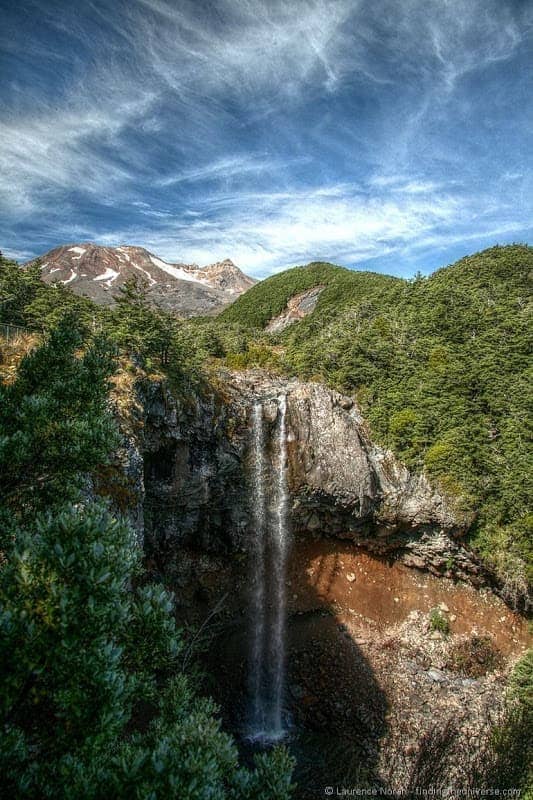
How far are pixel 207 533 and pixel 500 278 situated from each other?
106 ft

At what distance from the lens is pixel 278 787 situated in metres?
4.52

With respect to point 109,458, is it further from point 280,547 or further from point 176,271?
point 176,271

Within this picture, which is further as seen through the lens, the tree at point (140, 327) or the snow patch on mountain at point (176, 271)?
the snow patch on mountain at point (176, 271)

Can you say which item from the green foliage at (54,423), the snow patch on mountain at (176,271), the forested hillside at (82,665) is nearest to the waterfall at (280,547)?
the forested hillside at (82,665)

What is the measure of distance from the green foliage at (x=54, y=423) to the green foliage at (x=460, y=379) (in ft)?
63.2

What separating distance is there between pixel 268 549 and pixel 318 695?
22.7 feet

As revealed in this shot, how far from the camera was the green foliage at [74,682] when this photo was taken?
361 cm

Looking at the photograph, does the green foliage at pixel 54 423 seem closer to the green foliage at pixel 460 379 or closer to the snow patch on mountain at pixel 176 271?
the green foliage at pixel 460 379

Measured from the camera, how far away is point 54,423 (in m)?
6.16

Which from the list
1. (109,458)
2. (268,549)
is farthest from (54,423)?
(268,549)

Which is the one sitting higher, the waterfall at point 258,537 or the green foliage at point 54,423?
the green foliage at point 54,423

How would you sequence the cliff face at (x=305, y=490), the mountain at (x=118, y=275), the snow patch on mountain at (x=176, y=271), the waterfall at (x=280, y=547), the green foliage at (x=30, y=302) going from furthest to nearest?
the snow patch on mountain at (x=176, y=271), the mountain at (x=118, y=275), the green foliage at (x=30, y=302), the cliff face at (x=305, y=490), the waterfall at (x=280, y=547)

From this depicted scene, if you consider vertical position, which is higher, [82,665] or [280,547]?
[82,665]

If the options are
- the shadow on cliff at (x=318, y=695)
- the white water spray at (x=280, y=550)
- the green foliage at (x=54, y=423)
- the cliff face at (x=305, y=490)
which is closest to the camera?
the green foliage at (x=54, y=423)
